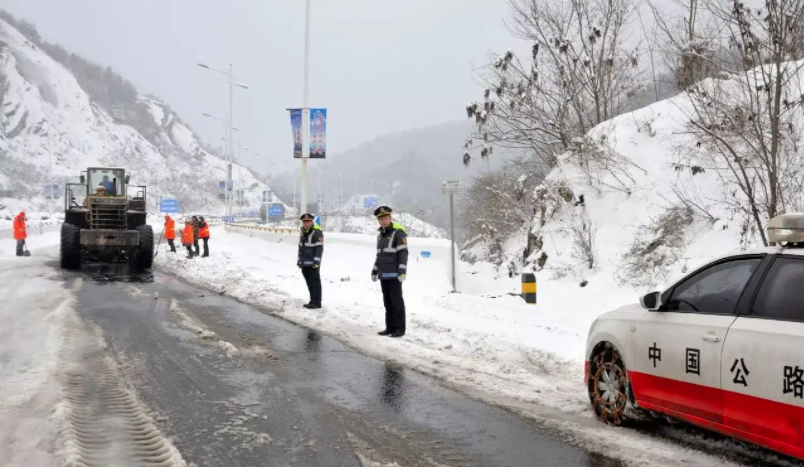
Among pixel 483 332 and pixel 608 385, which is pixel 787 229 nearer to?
pixel 608 385

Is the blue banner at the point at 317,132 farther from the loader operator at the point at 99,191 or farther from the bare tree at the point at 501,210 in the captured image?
the loader operator at the point at 99,191

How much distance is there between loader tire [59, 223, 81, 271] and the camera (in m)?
19.5

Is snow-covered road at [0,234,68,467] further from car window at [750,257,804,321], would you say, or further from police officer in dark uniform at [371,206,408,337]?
car window at [750,257,804,321]

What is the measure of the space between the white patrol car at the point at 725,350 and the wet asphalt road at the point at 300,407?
751 millimetres

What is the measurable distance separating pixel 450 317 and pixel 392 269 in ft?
5.87

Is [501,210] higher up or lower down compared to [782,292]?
higher up

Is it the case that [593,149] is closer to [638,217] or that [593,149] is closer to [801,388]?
[638,217]

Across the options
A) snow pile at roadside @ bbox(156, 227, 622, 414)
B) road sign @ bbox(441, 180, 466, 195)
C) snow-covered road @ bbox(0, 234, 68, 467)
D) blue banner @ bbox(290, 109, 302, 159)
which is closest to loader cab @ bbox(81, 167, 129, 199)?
snow pile at roadside @ bbox(156, 227, 622, 414)

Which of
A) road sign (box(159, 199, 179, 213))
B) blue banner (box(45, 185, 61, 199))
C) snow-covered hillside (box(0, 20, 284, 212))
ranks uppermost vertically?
snow-covered hillside (box(0, 20, 284, 212))

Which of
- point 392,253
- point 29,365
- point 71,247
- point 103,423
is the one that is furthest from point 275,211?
point 103,423

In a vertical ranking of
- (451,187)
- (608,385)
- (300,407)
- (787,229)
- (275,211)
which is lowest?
(300,407)

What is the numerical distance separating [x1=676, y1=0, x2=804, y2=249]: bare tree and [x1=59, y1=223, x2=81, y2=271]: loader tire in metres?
16.8

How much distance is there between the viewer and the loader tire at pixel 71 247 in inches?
768

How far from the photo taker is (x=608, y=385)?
18.3 ft
